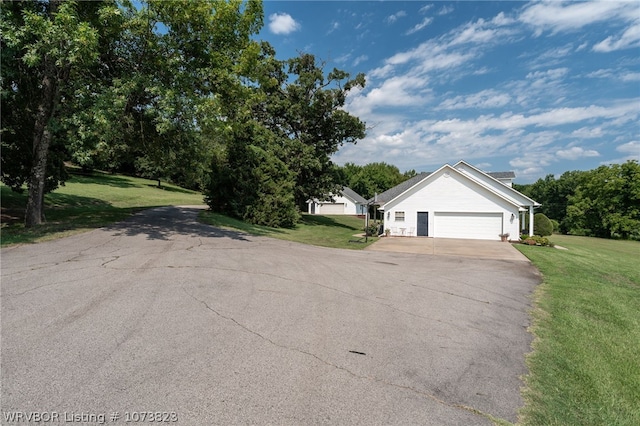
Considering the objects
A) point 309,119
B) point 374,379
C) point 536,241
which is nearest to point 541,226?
point 536,241

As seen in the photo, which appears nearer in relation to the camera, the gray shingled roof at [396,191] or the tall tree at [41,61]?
the tall tree at [41,61]

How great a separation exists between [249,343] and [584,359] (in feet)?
14.6

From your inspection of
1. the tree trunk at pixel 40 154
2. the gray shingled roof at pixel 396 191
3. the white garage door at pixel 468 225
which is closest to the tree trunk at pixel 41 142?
the tree trunk at pixel 40 154

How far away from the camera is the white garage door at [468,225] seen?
2295 cm

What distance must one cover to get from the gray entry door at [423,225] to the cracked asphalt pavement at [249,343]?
16.4 m

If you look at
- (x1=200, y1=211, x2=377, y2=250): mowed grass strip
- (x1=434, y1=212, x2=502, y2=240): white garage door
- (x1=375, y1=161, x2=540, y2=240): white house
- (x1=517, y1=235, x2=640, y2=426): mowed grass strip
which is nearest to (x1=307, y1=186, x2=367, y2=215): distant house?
(x1=375, y1=161, x2=540, y2=240): white house

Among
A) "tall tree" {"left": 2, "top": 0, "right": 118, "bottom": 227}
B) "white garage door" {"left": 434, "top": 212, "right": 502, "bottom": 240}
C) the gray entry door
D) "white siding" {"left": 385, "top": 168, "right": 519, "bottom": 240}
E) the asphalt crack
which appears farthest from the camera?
the gray entry door

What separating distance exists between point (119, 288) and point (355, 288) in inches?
175

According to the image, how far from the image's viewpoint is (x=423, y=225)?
2444 centimetres

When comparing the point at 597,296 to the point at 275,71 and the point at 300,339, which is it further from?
the point at 275,71

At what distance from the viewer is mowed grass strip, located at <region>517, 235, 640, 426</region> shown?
3318mm

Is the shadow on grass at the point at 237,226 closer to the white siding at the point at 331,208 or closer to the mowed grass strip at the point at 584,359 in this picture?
the mowed grass strip at the point at 584,359

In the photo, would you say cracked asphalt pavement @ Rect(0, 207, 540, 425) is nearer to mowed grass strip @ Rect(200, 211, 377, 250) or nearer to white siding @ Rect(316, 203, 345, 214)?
mowed grass strip @ Rect(200, 211, 377, 250)

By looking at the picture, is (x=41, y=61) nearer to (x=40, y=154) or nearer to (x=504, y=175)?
(x=40, y=154)
